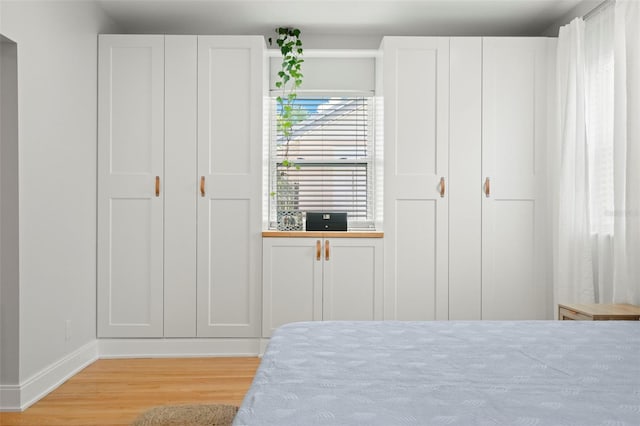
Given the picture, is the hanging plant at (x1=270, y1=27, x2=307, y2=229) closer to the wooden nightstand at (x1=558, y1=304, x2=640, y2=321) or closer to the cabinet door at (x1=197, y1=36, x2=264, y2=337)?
the cabinet door at (x1=197, y1=36, x2=264, y2=337)

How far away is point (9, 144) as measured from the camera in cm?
284

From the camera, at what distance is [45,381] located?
3123 millimetres

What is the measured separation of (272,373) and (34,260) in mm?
2136

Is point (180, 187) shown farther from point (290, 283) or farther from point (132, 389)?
point (132, 389)

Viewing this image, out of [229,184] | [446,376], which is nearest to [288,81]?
[229,184]

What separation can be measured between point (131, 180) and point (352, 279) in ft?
5.95

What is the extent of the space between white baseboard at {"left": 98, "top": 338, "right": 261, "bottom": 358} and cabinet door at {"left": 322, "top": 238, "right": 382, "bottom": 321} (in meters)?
0.66

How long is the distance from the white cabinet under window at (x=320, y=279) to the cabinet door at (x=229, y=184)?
0.40ft

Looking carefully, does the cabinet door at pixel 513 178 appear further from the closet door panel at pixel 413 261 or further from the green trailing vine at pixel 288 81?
the green trailing vine at pixel 288 81

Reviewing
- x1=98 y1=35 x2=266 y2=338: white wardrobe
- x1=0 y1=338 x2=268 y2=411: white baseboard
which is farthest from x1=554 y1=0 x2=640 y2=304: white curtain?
x1=0 y1=338 x2=268 y2=411: white baseboard

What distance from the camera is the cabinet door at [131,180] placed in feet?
13.0

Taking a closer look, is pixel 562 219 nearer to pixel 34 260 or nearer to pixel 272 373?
pixel 272 373

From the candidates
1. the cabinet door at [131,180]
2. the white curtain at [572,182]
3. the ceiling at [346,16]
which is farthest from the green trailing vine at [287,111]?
the white curtain at [572,182]

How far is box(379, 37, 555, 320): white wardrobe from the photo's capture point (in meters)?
3.96
